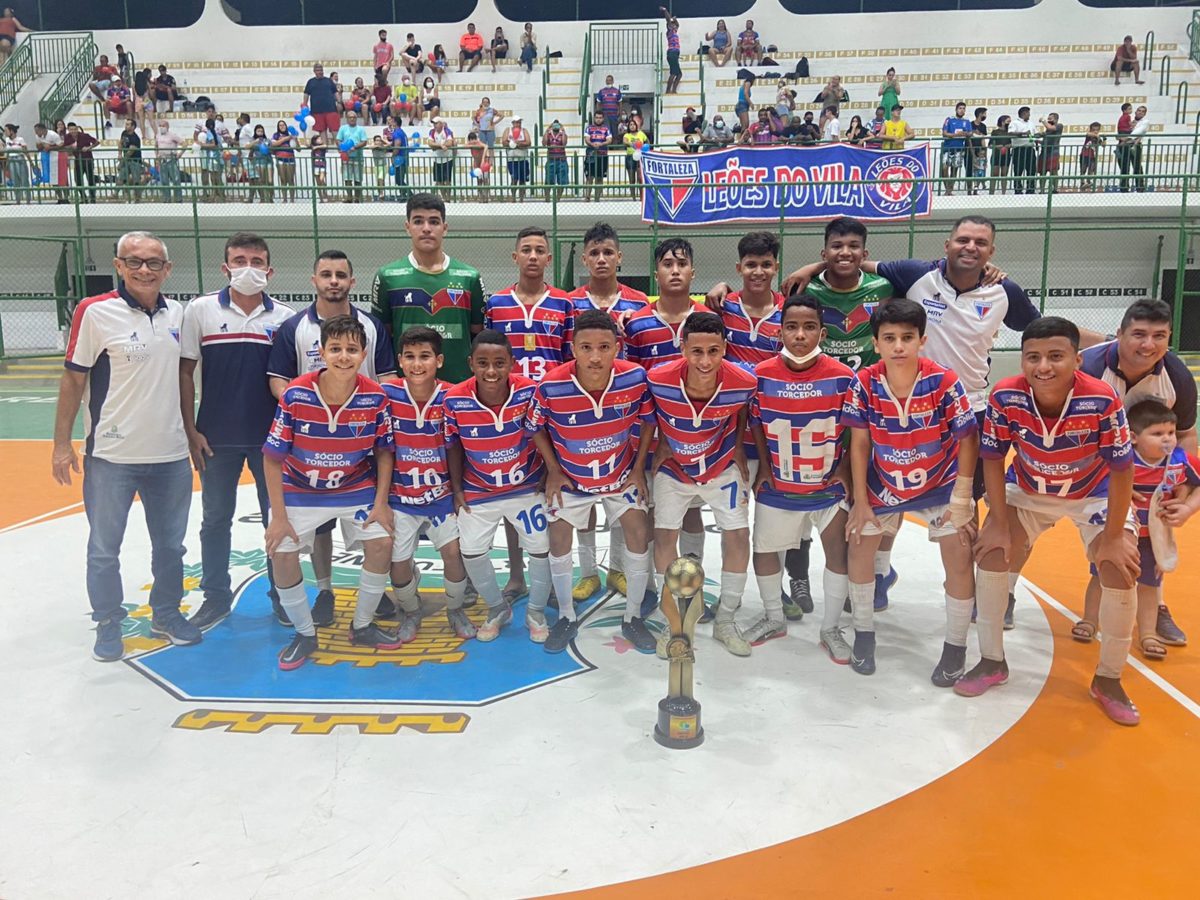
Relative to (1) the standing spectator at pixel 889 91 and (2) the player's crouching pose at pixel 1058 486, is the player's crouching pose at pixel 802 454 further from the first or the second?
(1) the standing spectator at pixel 889 91

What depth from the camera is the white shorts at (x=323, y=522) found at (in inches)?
198

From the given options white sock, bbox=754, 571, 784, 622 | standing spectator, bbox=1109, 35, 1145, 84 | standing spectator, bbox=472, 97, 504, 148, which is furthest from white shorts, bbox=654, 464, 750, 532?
standing spectator, bbox=1109, 35, 1145, 84

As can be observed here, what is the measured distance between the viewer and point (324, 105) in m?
22.8

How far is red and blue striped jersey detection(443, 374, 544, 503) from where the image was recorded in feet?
16.8

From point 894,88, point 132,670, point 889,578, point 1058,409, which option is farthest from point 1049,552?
point 894,88

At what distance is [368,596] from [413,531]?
Result: 1.52 ft

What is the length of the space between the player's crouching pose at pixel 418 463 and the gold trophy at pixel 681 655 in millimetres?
1677

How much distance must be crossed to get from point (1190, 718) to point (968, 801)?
1498 mm

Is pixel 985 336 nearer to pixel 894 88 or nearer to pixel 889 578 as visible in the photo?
pixel 889 578

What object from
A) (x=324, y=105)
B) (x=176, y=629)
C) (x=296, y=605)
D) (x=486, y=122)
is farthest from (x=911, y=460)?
(x=324, y=105)

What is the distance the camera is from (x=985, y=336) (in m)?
5.38

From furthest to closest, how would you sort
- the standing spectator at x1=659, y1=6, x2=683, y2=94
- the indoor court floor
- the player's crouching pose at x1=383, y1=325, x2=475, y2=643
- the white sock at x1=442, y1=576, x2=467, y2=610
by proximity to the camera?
the standing spectator at x1=659, y1=6, x2=683, y2=94
the white sock at x1=442, y1=576, x2=467, y2=610
the player's crouching pose at x1=383, y1=325, x2=475, y2=643
the indoor court floor

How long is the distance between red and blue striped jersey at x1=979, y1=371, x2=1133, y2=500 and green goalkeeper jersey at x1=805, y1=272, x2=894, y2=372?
44.1 inches

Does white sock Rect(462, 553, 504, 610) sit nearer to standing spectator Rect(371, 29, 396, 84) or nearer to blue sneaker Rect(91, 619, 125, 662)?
blue sneaker Rect(91, 619, 125, 662)
